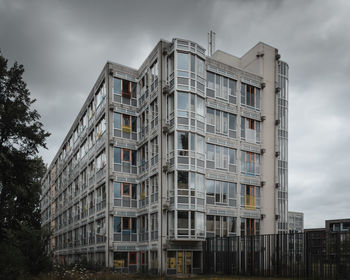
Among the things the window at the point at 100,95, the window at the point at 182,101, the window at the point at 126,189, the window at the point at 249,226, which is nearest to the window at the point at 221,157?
the window at the point at 182,101

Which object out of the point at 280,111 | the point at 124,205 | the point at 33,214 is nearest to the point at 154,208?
the point at 124,205

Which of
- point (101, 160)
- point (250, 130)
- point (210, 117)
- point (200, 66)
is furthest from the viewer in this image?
point (101, 160)

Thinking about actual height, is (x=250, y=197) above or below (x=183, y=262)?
above

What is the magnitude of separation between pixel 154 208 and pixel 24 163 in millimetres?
10590

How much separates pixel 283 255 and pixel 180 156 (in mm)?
10278

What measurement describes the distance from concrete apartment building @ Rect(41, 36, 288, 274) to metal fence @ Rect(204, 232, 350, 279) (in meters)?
1.96

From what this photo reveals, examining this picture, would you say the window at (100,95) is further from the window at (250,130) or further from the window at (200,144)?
the window at (250,130)

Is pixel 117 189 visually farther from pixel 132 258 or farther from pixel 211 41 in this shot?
pixel 211 41

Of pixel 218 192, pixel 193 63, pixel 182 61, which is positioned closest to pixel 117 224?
pixel 218 192

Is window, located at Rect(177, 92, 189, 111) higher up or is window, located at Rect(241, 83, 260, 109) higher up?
window, located at Rect(241, 83, 260, 109)

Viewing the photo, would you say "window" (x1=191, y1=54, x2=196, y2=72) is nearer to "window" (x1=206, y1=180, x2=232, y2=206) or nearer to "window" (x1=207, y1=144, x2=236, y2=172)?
"window" (x1=207, y1=144, x2=236, y2=172)

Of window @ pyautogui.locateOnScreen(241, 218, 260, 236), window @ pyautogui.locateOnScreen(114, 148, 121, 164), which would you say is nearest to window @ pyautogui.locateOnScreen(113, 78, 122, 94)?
window @ pyautogui.locateOnScreen(114, 148, 121, 164)

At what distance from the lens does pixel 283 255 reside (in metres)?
26.4

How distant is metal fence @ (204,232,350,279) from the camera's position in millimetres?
22562
